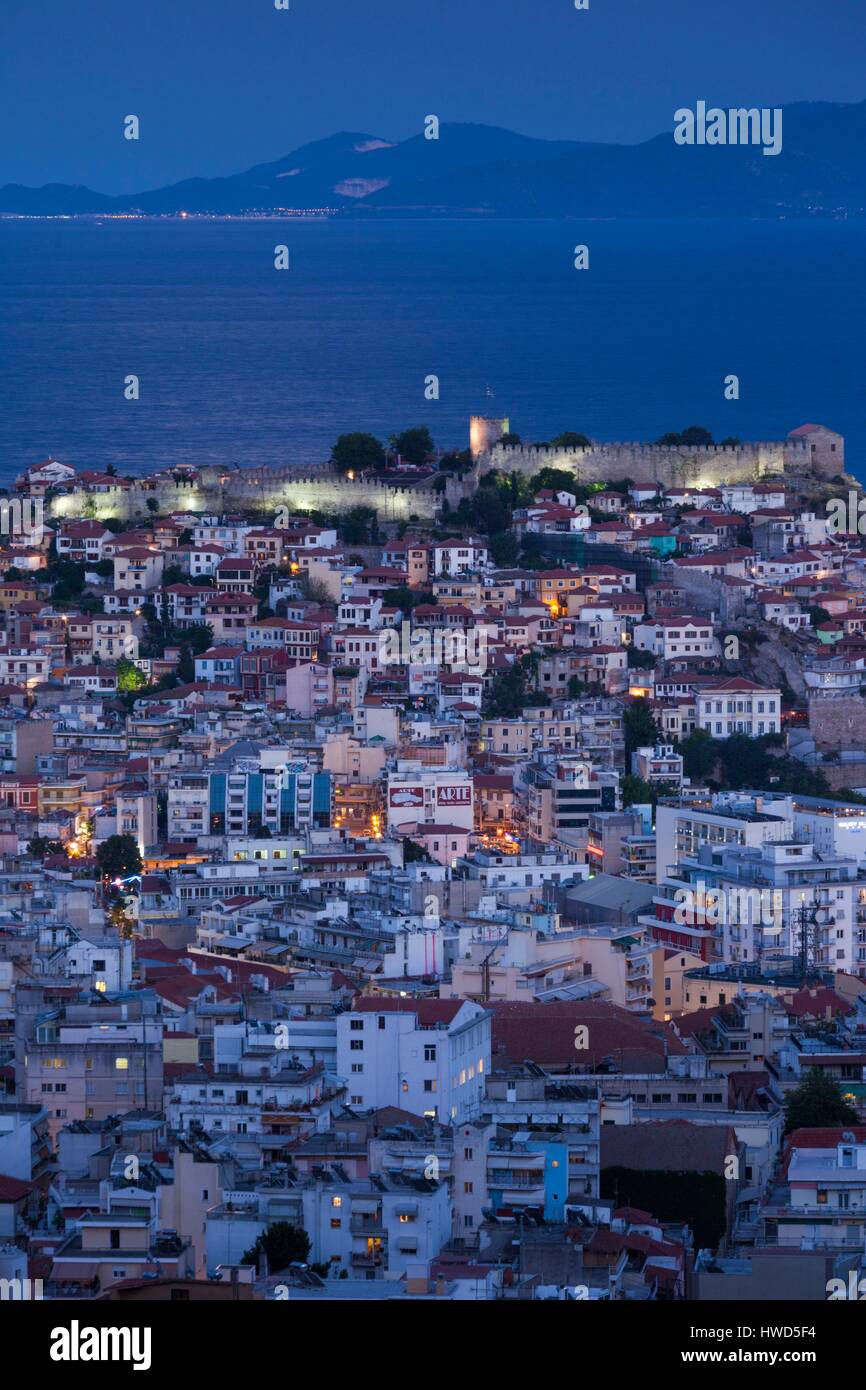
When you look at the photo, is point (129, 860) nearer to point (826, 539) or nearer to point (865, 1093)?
point (865, 1093)

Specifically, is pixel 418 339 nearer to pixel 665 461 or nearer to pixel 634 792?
pixel 665 461

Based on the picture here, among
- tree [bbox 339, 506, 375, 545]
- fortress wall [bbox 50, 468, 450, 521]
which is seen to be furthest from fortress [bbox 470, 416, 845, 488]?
tree [bbox 339, 506, 375, 545]

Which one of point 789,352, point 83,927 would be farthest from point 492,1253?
point 789,352

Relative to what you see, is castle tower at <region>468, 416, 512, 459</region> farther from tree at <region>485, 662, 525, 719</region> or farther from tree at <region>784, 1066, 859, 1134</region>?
tree at <region>784, 1066, 859, 1134</region>

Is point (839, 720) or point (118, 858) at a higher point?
point (839, 720)

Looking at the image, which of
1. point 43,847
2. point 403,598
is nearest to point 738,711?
point 403,598

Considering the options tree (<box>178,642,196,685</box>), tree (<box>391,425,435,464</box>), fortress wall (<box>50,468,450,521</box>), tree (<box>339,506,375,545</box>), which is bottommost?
tree (<box>178,642,196,685</box>)
